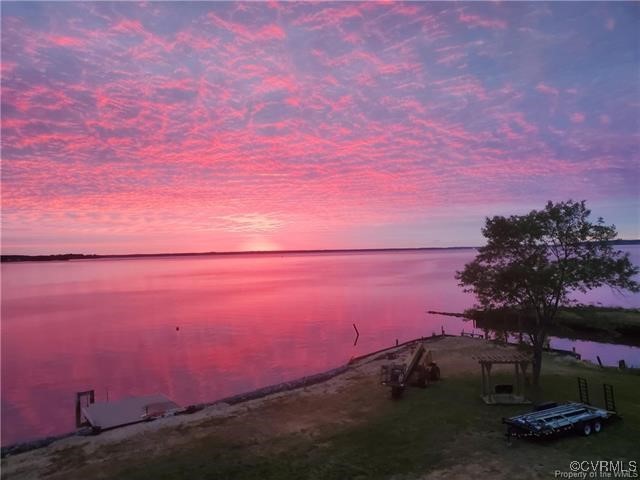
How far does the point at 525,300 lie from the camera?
104 ft

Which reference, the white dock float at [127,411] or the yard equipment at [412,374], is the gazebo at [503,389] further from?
the white dock float at [127,411]

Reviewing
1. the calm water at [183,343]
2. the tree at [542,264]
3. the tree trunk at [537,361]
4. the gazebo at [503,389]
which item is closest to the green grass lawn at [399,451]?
the gazebo at [503,389]

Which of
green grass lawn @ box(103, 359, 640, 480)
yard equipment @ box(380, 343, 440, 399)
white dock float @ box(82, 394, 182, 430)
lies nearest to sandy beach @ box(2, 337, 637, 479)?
green grass lawn @ box(103, 359, 640, 480)

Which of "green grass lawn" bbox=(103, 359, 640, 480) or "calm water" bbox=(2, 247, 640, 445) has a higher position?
"green grass lawn" bbox=(103, 359, 640, 480)

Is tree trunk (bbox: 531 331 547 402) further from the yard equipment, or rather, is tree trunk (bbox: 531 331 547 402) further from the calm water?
the calm water

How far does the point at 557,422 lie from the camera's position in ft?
72.6

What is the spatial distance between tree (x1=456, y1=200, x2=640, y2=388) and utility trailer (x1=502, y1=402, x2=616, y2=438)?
26.7ft

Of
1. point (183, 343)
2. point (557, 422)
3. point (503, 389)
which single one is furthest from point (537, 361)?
point (183, 343)

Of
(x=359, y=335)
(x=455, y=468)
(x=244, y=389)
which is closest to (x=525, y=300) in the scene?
(x=455, y=468)

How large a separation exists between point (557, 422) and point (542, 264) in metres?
11.7

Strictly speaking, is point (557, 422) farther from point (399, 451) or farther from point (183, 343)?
point (183, 343)

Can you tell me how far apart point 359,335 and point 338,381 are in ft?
113

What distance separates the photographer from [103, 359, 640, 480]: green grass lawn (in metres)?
20.1

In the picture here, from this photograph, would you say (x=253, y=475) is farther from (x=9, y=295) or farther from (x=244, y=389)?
(x=9, y=295)
